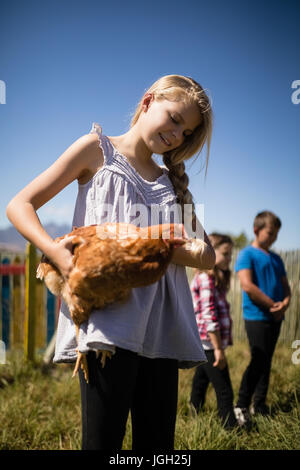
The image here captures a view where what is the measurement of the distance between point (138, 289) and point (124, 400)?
0.37m

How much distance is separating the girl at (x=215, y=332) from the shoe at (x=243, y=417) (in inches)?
5.3

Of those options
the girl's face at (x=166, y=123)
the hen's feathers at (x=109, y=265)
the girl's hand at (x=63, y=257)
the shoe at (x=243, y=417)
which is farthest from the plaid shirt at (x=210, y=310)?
the girl's hand at (x=63, y=257)

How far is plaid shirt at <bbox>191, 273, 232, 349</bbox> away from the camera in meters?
3.11

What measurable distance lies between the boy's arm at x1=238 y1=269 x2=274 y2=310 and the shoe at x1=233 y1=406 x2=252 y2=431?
3.14 feet

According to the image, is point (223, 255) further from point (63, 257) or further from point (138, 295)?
point (63, 257)

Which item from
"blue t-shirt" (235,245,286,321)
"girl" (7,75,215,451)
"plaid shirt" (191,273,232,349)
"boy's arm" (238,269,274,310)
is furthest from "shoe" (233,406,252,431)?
"girl" (7,75,215,451)

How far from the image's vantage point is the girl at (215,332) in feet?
9.86

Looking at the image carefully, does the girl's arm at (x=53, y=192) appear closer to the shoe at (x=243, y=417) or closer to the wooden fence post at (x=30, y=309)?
the shoe at (x=243, y=417)

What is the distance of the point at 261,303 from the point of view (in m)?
3.46

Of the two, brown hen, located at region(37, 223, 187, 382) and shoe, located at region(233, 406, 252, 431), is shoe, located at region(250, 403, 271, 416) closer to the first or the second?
shoe, located at region(233, 406, 252, 431)

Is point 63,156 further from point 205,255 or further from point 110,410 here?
point 110,410

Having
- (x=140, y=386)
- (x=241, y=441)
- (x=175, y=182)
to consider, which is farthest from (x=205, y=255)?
(x=241, y=441)

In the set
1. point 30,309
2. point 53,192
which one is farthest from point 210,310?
point 30,309
